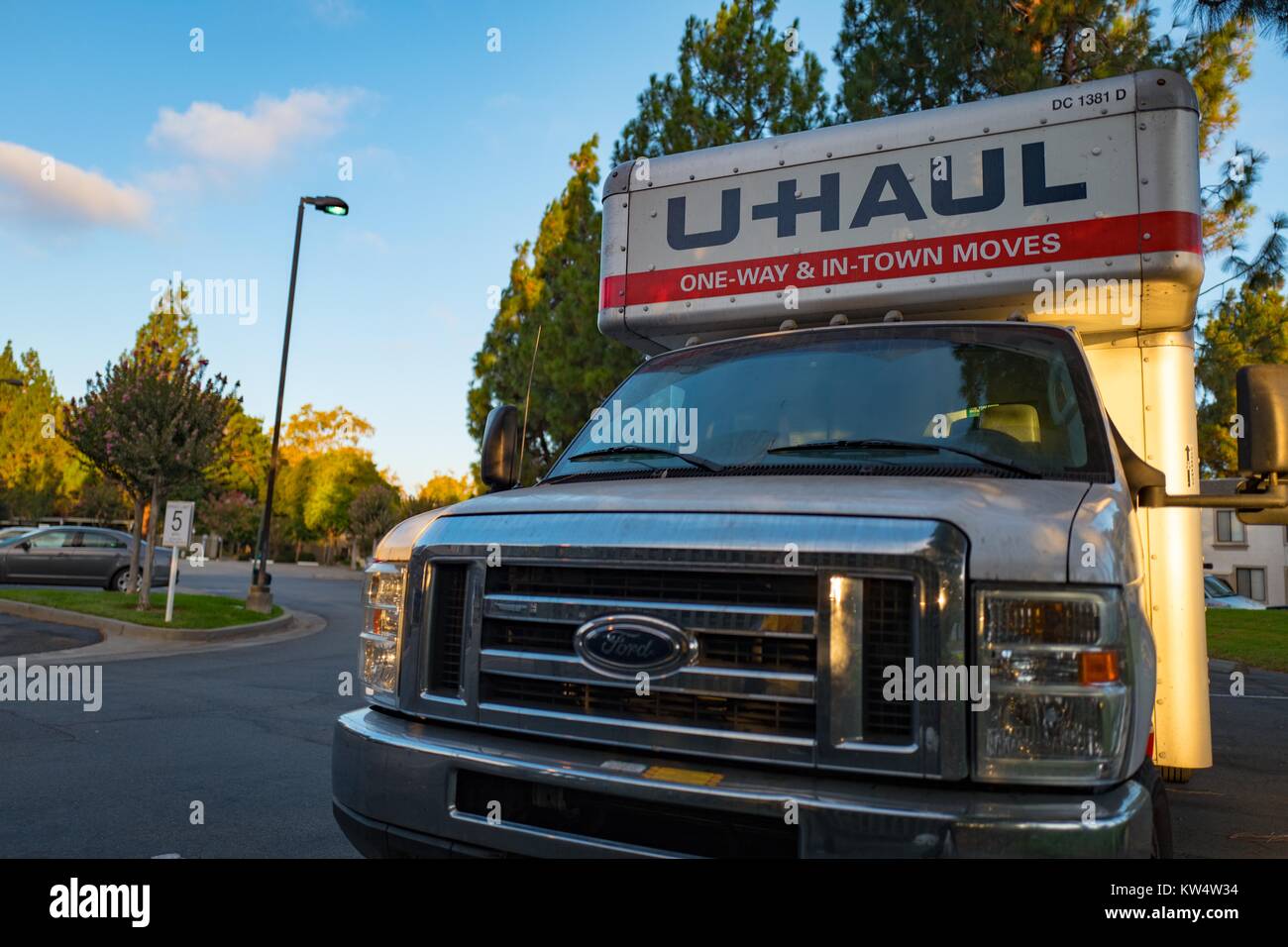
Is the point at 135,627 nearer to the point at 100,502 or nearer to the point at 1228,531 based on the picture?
the point at 1228,531

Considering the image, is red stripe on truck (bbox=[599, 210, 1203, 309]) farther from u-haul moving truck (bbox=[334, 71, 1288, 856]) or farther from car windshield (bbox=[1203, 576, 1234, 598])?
car windshield (bbox=[1203, 576, 1234, 598])

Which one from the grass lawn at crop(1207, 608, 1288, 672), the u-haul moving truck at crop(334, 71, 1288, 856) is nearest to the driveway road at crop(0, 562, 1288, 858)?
the u-haul moving truck at crop(334, 71, 1288, 856)

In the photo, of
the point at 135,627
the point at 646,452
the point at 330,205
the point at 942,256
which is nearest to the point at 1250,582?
the point at 330,205

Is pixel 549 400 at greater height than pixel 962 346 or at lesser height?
greater

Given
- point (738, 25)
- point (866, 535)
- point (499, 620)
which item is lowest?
point (499, 620)

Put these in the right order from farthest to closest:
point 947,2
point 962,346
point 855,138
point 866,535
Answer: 1. point 947,2
2. point 855,138
3. point 962,346
4. point 866,535

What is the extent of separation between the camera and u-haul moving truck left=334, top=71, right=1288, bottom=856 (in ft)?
7.07

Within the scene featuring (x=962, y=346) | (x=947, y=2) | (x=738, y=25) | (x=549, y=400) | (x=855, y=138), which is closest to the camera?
(x=962, y=346)

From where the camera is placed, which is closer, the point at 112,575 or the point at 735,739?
the point at 735,739

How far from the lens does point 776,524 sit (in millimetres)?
2352

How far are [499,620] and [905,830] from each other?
1.22 m

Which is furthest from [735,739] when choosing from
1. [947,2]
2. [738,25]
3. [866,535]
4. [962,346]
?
[738,25]
